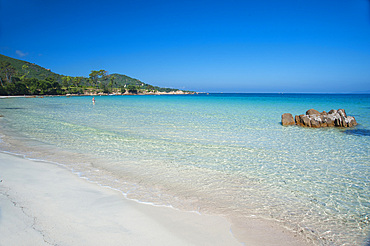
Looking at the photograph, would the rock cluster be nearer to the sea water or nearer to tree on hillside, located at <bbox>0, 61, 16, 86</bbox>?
the sea water

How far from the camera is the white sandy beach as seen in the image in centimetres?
326

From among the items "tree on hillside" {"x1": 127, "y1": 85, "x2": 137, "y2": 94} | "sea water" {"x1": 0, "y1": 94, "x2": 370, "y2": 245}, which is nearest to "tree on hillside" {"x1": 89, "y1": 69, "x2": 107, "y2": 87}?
"tree on hillside" {"x1": 127, "y1": 85, "x2": 137, "y2": 94}

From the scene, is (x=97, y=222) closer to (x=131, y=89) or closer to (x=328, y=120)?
(x=328, y=120)

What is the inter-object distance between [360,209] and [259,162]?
3.38m

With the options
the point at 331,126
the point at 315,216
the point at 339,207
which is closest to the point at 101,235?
the point at 315,216

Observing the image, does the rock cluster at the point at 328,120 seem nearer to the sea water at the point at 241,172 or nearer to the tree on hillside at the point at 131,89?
the sea water at the point at 241,172

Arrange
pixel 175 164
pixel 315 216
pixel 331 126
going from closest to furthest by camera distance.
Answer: pixel 315 216, pixel 175 164, pixel 331 126

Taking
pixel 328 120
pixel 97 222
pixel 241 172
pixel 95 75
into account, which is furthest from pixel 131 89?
pixel 97 222

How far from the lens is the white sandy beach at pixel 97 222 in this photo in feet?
10.7

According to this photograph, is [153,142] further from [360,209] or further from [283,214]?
[360,209]

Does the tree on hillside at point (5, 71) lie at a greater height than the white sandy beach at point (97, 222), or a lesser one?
greater

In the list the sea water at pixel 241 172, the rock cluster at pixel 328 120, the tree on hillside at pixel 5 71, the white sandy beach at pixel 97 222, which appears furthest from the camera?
the tree on hillside at pixel 5 71

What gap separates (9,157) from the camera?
7.73 meters

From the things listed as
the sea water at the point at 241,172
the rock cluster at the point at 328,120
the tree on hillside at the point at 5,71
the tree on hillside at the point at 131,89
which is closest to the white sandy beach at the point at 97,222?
the sea water at the point at 241,172
